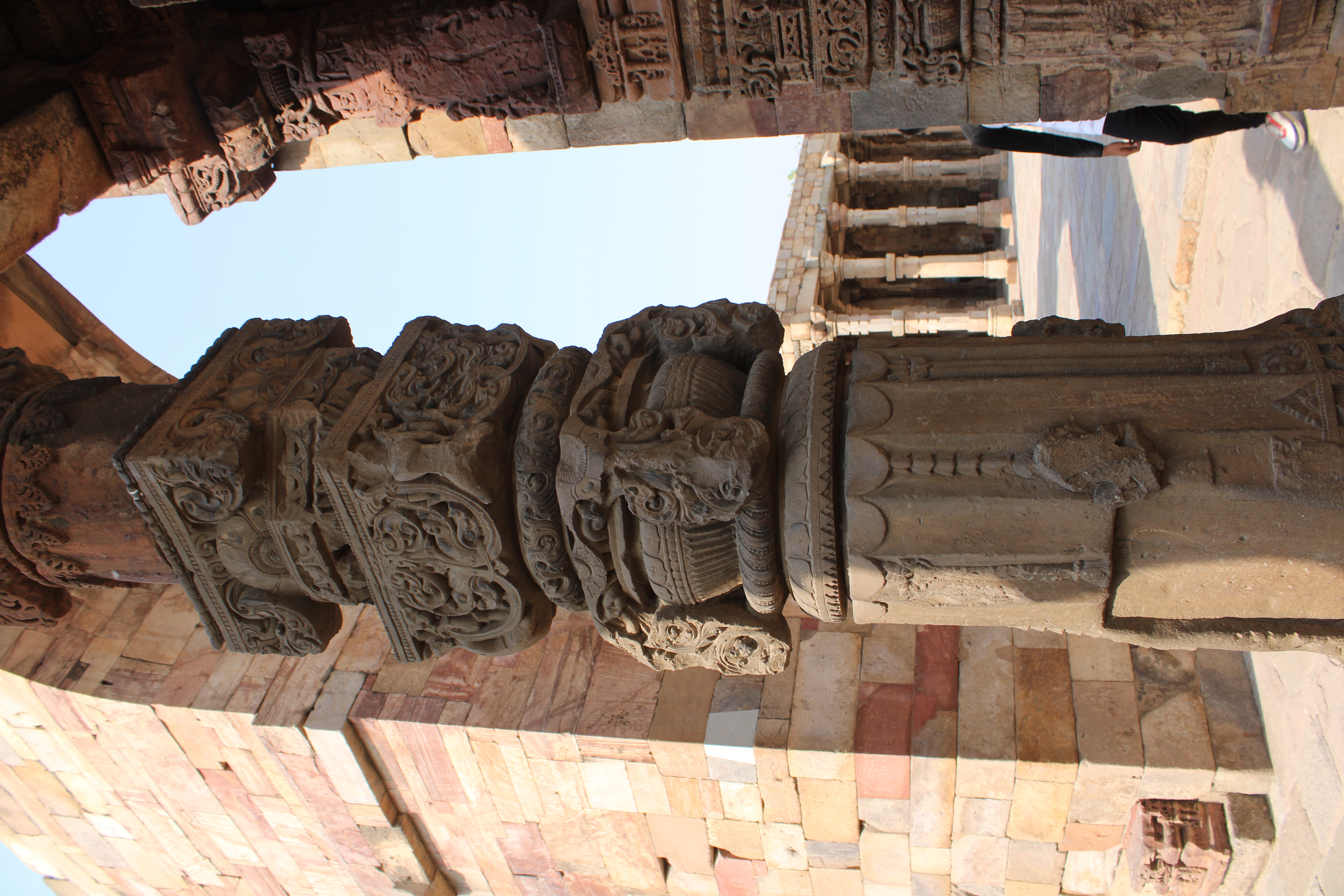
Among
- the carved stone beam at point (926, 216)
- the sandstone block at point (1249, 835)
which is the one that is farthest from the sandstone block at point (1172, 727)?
the carved stone beam at point (926, 216)

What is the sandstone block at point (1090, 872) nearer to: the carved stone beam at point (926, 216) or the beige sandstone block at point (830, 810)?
the beige sandstone block at point (830, 810)

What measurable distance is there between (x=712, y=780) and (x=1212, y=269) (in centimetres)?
442

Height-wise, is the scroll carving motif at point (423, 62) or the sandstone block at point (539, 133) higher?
the scroll carving motif at point (423, 62)

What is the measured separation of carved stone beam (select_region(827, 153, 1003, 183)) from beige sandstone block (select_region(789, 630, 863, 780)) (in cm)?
1079

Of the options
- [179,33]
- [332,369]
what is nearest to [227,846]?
[332,369]

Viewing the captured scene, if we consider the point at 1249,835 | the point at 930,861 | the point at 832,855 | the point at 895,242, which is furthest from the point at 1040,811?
the point at 895,242

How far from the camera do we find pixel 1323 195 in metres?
4.20

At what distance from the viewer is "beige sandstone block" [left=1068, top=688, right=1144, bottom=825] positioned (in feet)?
14.3

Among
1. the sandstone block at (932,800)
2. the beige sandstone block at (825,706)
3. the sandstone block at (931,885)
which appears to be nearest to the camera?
the sandstone block at (932,800)

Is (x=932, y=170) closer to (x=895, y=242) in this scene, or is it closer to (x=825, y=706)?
(x=895, y=242)

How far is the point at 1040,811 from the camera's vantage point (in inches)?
180

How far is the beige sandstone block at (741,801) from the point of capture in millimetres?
4871

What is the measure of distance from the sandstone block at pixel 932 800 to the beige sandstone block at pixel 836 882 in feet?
1.48

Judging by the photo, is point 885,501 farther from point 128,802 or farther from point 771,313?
point 128,802
